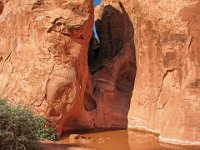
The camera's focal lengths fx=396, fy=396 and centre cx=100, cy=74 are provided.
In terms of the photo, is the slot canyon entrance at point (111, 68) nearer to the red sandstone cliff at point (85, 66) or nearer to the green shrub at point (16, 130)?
the red sandstone cliff at point (85, 66)

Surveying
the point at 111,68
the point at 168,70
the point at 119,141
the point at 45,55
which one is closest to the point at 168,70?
the point at 168,70

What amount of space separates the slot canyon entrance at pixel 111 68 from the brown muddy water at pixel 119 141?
2.94ft

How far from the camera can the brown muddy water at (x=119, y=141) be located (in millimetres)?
8585

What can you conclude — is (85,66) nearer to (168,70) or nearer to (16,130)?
(168,70)

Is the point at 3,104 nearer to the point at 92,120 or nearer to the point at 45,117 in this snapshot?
the point at 45,117

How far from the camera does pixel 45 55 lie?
31.2ft

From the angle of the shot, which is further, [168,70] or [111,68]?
[111,68]

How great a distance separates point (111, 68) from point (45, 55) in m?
3.19

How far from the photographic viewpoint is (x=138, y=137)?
994cm

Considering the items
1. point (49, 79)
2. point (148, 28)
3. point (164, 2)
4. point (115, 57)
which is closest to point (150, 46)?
point (148, 28)

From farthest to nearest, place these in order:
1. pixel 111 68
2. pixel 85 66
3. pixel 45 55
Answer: pixel 111 68 < pixel 85 66 < pixel 45 55

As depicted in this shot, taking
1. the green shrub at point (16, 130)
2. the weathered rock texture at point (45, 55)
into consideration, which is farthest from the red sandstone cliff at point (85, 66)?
the green shrub at point (16, 130)

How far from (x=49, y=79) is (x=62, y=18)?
1568 millimetres

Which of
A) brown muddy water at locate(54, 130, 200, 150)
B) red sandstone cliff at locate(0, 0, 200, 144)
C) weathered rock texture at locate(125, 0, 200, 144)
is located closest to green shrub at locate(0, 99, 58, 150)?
brown muddy water at locate(54, 130, 200, 150)
